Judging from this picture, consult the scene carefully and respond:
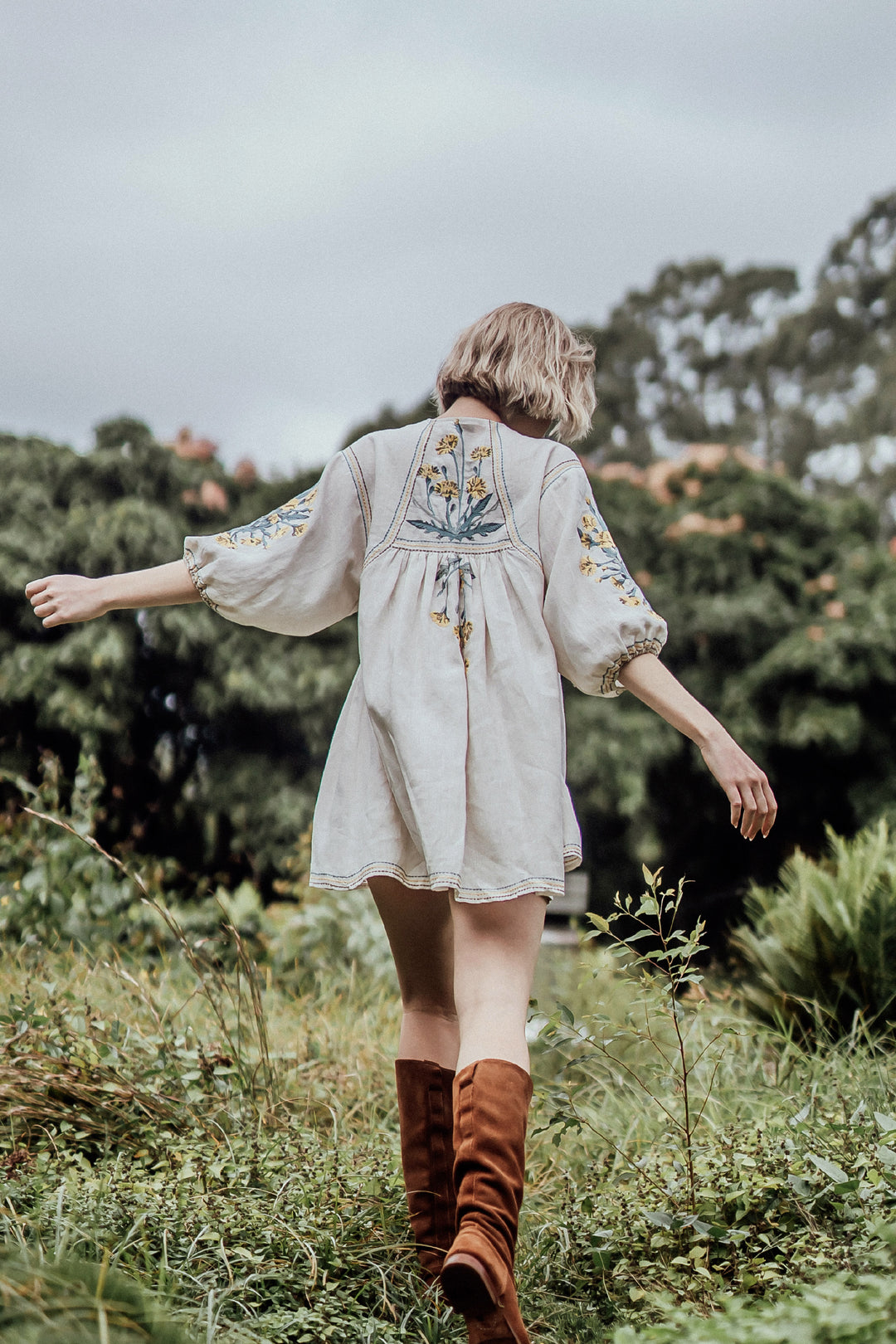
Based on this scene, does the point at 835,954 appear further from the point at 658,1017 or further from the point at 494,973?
the point at 494,973

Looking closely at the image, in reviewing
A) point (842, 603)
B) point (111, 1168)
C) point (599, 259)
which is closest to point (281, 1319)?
point (111, 1168)

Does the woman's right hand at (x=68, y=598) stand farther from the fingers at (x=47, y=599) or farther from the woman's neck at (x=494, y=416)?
the woman's neck at (x=494, y=416)

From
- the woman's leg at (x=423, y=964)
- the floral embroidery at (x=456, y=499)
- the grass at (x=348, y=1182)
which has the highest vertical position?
the floral embroidery at (x=456, y=499)

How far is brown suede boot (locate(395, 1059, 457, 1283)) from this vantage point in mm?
2037

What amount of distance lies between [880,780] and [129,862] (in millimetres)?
3732

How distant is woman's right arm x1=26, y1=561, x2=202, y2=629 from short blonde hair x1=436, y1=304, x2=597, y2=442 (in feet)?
2.21

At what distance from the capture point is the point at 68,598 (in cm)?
211

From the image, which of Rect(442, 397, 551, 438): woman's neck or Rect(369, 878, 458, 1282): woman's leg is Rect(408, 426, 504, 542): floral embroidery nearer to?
Rect(442, 397, 551, 438): woman's neck

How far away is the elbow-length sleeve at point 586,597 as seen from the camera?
6.57 feet

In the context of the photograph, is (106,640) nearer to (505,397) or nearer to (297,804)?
(297,804)

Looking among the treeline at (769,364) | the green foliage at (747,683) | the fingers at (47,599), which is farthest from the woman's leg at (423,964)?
the treeline at (769,364)

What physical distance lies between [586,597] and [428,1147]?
1040 millimetres

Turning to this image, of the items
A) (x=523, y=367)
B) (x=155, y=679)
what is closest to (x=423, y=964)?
(x=523, y=367)

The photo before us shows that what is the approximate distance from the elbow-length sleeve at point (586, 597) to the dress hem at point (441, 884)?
35 cm
